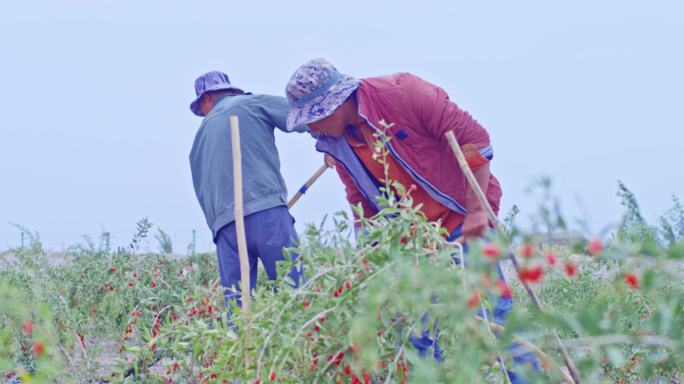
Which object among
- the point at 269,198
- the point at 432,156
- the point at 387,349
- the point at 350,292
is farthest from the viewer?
the point at 269,198

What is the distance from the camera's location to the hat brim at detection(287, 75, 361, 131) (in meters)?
3.15

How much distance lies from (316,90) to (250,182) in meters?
1.27

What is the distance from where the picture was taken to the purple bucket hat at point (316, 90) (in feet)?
10.4

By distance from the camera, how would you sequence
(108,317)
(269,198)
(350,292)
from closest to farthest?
(350,292), (269,198), (108,317)

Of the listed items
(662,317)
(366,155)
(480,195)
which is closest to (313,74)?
(366,155)

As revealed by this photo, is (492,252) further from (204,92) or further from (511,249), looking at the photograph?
(204,92)

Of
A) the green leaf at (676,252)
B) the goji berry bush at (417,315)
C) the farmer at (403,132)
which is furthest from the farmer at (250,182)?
the green leaf at (676,252)

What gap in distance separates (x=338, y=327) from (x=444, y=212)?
112cm

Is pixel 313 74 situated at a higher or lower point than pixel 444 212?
higher

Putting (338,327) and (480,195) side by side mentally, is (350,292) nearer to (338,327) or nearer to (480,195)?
(338,327)

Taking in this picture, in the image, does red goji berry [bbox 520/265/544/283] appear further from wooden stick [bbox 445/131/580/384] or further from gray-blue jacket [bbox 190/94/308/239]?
gray-blue jacket [bbox 190/94/308/239]

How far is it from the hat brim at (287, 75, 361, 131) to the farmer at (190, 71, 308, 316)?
1.19 meters

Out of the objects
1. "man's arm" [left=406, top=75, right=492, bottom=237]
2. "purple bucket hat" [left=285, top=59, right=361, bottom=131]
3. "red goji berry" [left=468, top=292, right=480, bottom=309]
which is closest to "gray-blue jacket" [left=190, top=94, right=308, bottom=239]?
"purple bucket hat" [left=285, top=59, right=361, bottom=131]

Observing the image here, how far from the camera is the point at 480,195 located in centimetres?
227
